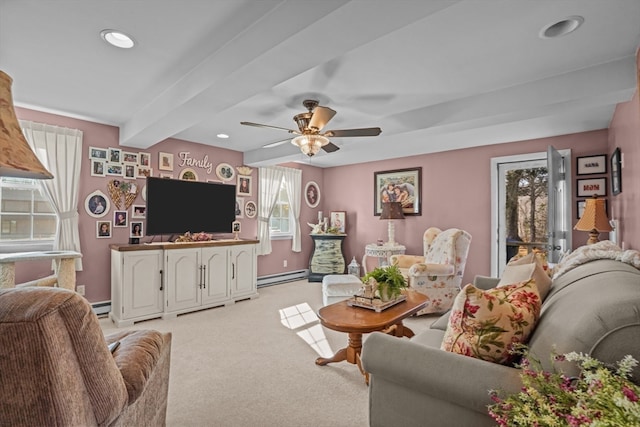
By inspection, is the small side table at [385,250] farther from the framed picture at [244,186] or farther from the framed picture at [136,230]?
the framed picture at [136,230]

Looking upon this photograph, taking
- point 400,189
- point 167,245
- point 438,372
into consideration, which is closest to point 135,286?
point 167,245

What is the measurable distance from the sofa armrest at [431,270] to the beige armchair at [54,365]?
326 cm

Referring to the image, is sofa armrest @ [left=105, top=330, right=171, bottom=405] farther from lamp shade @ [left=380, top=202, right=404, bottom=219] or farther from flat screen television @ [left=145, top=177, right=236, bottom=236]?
lamp shade @ [left=380, top=202, right=404, bottom=219]

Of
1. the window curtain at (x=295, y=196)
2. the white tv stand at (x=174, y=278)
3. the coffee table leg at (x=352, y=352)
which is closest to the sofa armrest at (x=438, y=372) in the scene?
the coffee table leg at (x=352, y=352)

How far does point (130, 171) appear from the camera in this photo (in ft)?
13.6

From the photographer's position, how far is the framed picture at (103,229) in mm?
3898

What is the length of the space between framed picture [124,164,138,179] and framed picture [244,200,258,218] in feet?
5.71

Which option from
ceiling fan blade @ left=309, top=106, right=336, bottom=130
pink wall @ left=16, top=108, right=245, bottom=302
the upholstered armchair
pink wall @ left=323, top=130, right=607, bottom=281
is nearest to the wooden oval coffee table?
the upholstered armchair

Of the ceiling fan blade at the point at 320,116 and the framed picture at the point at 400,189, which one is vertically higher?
the ceiling fan blade at the point at 320,116

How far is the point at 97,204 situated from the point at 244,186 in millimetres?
2098

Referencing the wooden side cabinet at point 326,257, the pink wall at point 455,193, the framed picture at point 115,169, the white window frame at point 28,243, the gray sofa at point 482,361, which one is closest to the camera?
the gray sofa at point 482,361

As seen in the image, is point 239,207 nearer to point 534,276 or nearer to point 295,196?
point 295,196

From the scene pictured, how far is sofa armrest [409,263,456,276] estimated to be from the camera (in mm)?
3883

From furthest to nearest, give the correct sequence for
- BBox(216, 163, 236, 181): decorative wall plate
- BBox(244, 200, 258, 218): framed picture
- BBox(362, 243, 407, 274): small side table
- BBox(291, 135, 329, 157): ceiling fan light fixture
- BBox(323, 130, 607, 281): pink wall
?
BBox(244, 200, 258, 218): framed picture, BBox(362, 243, 407, 274): small side table, BBox(216, 163, 236, 181): decorative wall plate, BBox(323, 130, 607, 281): pink wall, BBox(291, 135, 329, 157): ceiling fan light fixture
